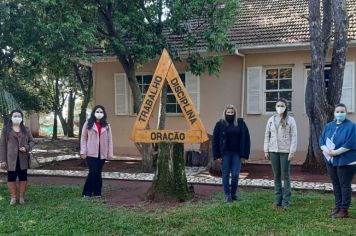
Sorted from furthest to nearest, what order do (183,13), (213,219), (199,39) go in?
(199,39)
(183,13)
(213,219)

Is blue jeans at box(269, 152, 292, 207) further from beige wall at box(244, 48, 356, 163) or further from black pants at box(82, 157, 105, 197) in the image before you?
beige wall at box(244, 48, 356, 163)

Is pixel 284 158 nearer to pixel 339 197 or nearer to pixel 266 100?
pixel 339 197

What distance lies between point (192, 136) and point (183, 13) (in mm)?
4209

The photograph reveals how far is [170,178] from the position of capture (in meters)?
7.60

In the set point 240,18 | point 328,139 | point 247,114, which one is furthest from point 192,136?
point 240,18

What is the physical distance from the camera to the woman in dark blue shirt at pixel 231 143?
7.25 meters

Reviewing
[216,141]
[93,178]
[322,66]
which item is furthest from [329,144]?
[322,66]

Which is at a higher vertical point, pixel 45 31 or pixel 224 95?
pixel 45 31

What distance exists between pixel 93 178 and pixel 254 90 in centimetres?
703

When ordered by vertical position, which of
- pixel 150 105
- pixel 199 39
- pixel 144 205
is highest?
pixel 199 39

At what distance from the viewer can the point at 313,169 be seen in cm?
1080

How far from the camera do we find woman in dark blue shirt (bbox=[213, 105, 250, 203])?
7.25 m

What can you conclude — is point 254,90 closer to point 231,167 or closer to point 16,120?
point 231,167

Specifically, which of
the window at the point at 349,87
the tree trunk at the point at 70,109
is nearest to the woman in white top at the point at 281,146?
the window at the point at 349,87
